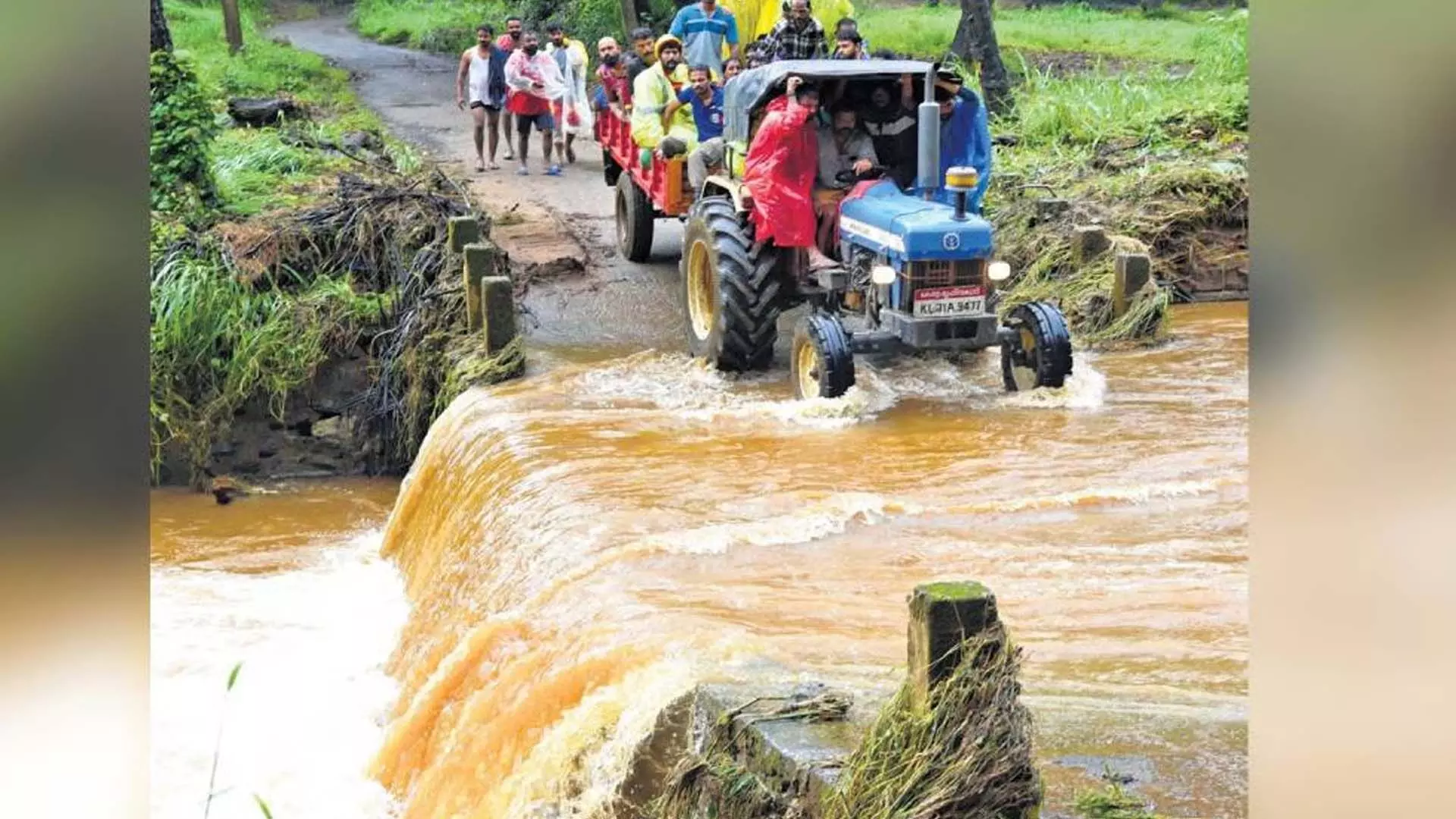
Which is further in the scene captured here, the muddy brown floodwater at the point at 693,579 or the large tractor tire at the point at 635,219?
the large tractor tire at the point at 635,219

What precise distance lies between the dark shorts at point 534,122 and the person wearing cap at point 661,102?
4023 millimetres

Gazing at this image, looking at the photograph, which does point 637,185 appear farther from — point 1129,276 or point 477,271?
point 1129,276

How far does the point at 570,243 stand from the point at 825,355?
4.86m

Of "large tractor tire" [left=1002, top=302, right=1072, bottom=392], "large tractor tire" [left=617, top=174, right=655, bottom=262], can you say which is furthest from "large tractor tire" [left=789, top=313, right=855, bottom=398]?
"large tractor tire" [left=617, top=174, right=655, bottom=262]

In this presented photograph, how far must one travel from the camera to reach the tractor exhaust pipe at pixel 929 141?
8680mm

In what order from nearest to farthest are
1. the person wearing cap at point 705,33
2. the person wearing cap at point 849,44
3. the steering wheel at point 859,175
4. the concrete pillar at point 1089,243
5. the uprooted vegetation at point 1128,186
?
the steering wheel at point 859,175, the person wearing cap at point 849,44, the uprooted vegetation at point 1128,186, the concrete pillar at point 1089,243, the person wearing cap at point 705,33

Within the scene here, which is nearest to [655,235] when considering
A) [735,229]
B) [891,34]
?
[735,229]

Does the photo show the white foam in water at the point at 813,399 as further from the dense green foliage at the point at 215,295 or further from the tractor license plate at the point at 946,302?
the dense green foliage at the point at 215,295

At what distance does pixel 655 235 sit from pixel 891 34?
11877 mm

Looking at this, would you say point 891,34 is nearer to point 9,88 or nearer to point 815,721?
point 815,721

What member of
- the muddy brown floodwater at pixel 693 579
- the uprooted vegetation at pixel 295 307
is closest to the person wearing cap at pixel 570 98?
the uprooted vegetation at pixel 295 307

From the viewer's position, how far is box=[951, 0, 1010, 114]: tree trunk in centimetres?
1841

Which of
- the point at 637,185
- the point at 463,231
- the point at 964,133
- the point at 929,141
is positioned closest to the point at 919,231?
the point at 929,141

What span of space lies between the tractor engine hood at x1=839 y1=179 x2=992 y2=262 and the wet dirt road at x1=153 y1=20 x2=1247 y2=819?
835 mm
